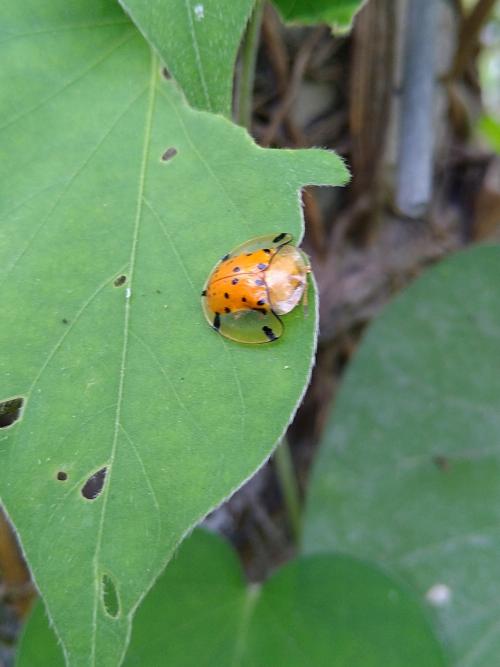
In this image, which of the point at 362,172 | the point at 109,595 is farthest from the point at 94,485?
the point at 362,172

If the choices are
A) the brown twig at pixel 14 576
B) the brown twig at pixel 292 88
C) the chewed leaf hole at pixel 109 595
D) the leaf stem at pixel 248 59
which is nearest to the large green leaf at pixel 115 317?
the chewed leaf hole at pixel 109 595

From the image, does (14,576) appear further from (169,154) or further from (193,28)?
(193,28)

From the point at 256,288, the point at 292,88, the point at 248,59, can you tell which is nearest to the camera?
the point at 256,288

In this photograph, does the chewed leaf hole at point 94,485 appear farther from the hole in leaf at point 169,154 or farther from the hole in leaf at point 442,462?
the hole in leaf at point 442,462

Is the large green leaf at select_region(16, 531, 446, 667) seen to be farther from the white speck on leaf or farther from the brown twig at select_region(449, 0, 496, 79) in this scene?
the brown twig at select_region(449, 0, 496, 79)

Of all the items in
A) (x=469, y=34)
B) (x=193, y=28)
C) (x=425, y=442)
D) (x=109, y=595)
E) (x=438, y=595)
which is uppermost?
(x=193, y=28)

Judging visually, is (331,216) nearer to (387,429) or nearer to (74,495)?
(387,429)

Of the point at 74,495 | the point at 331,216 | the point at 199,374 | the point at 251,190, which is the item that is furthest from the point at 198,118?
the point at 331,216
